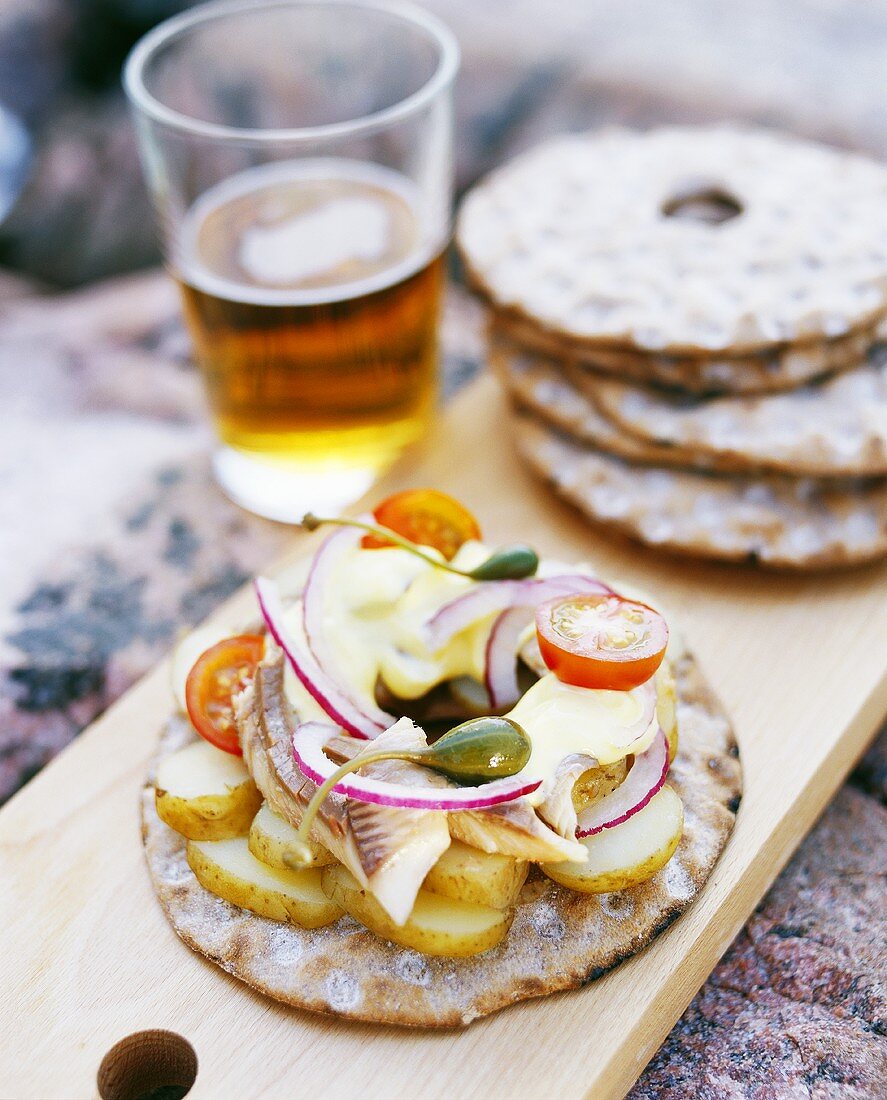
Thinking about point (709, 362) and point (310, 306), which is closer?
point (709, 362)

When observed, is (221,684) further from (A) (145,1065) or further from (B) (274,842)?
(A) (145,1065)

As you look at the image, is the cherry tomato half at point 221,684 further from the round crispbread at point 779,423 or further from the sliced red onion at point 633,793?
the round crispbread at point 779,423

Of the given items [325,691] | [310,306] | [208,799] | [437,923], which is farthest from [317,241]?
[437,923]

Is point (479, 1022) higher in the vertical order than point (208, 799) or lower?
lower

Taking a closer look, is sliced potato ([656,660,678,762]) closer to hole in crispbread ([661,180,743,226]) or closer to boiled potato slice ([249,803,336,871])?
boiled potato slice ([249,803,336,871])

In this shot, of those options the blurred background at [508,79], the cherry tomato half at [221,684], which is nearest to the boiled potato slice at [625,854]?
the cherry tomato half at [221,684]

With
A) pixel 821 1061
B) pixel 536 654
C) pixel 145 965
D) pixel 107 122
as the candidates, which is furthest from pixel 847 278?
pixel 107 122
